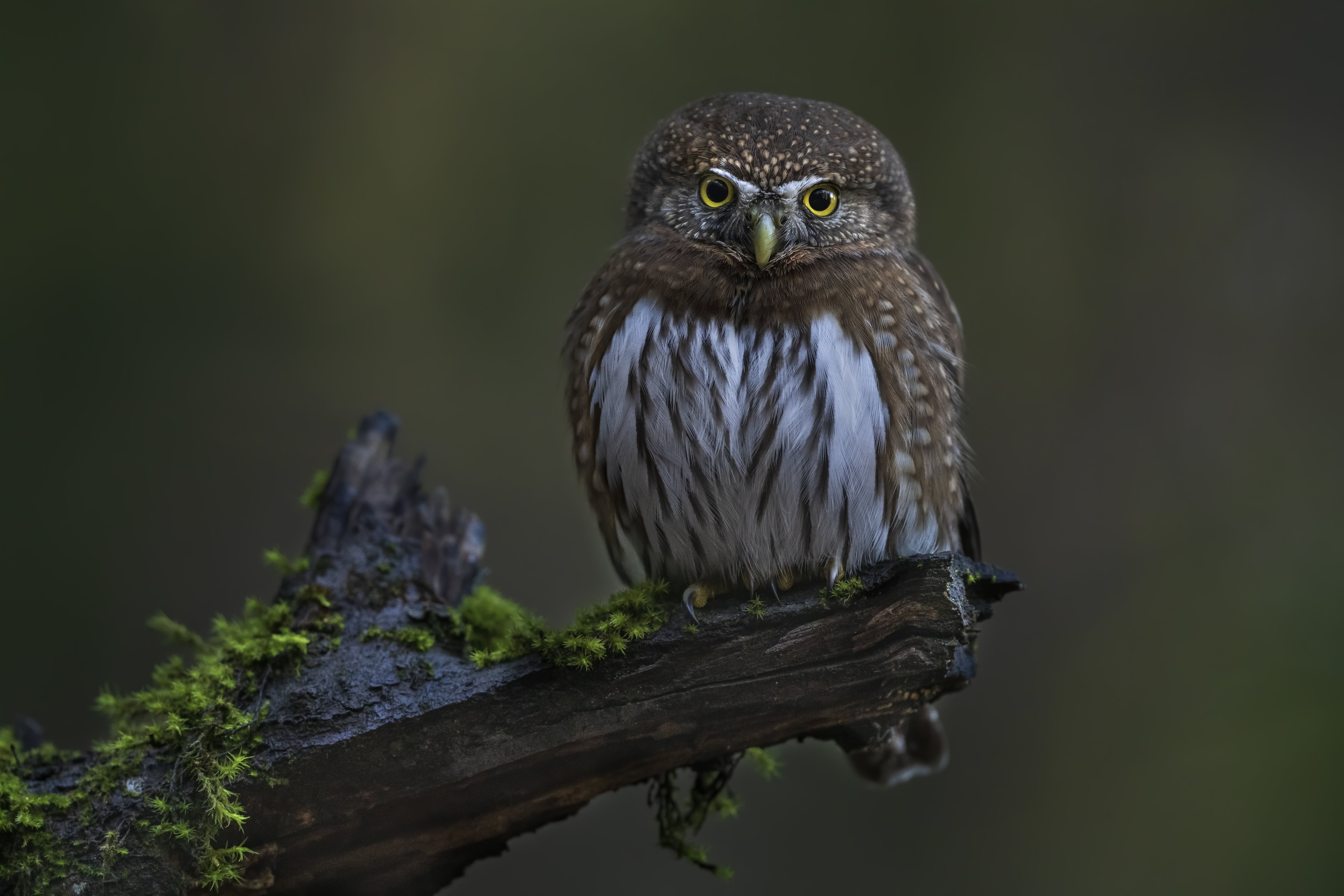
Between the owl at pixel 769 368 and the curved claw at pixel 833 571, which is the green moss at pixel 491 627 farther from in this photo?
the curved claw at pixel 833 571

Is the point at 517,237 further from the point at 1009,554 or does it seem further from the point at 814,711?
the point at 814,711

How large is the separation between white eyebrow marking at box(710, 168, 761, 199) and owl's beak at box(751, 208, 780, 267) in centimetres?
5

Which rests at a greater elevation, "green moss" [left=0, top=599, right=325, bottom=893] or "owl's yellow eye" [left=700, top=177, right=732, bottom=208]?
"owl's yellow eye" [left=700, top=177, right=732, bottom=208]

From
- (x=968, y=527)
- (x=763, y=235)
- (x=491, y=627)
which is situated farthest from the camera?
(x=968, y=527)

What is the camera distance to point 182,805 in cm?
204

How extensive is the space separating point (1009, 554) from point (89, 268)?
450cm

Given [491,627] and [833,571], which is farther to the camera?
[491,627]

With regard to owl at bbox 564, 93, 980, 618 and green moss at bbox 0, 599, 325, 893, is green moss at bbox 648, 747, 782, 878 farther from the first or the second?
green moss at bbox 0, 599, 325, 893

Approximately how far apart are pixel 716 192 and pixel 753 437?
65 cm

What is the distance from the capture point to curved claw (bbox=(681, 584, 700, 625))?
223 cm

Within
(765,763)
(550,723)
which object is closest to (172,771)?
(550,723)

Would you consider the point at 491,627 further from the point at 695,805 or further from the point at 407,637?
the point at 695,805

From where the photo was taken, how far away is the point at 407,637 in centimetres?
238

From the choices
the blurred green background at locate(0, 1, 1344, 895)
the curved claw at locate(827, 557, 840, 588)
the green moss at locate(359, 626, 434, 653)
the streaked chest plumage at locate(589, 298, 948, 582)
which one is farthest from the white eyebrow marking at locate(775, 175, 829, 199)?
the blurred green background at locate(0, 1, 1344, 895)
